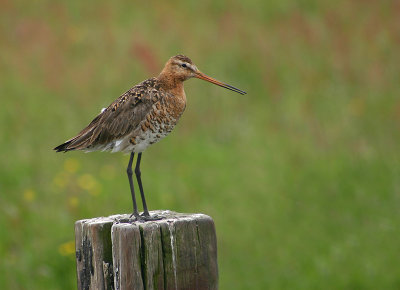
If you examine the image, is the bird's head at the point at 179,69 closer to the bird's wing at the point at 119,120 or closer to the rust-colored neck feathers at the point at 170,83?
the rust-colored neck feathers at the point at 170,83

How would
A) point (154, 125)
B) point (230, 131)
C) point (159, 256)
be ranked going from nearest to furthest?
point (159, 256)
point (154, 125)
point (230, 131)

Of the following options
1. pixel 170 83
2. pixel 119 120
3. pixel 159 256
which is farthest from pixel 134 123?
pixel 159 256

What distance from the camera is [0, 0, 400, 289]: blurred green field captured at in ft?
31.3

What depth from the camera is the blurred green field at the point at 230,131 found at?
955 cm

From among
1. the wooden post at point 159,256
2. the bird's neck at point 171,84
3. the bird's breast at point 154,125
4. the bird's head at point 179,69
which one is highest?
the bird's head at point 179,69

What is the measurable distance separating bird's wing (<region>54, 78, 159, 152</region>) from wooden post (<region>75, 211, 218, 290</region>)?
1.92 m

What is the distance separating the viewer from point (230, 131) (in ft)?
41.1

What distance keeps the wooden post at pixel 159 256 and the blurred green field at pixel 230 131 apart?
4407 mm

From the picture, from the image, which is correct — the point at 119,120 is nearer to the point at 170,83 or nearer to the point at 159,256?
the point at 170,83

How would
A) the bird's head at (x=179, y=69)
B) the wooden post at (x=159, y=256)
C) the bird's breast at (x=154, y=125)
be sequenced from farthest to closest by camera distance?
the bird's head at (x=179, y=69)
the bird's breast at (x=154, y=125)
the wooden post at (x=159, y=256)

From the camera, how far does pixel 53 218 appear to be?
9.76 meters

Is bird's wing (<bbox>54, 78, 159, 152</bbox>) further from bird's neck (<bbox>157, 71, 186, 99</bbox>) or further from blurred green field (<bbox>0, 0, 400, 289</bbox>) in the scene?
blurred green field (<bbox>0, 0, 400, 289</bbox>)

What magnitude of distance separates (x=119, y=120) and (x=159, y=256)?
2.26 metres

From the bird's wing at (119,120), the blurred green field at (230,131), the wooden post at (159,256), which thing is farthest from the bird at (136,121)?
the blurred green field at (230,131)
